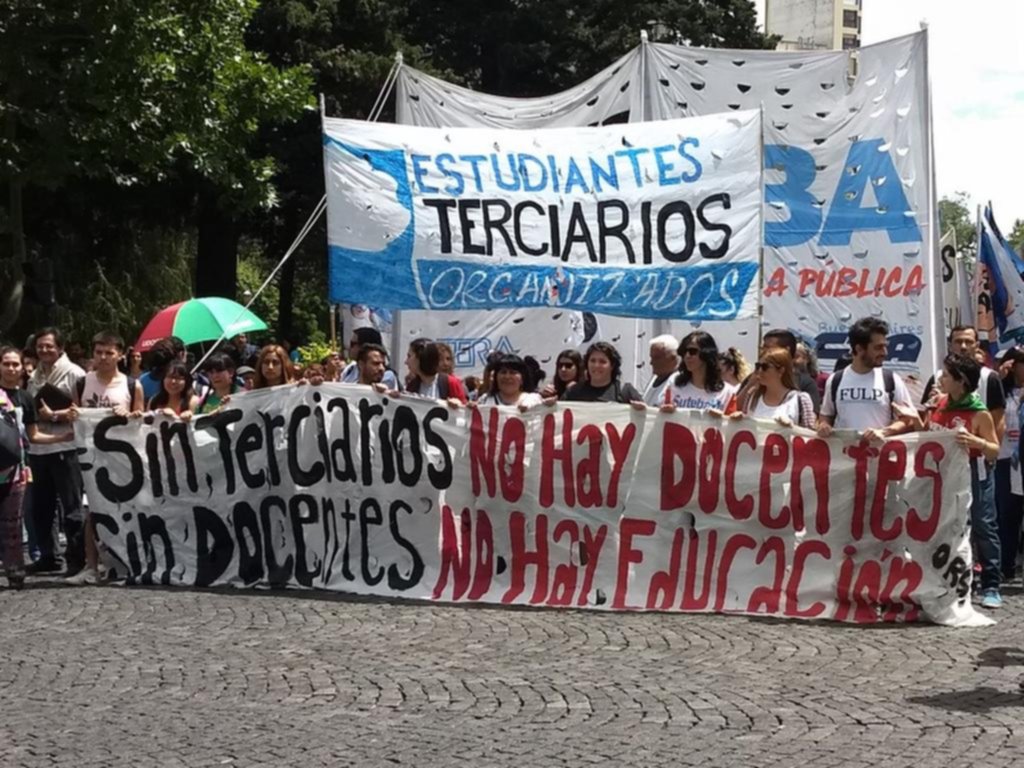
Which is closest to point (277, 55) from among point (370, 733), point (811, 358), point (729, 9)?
point (729, 9)

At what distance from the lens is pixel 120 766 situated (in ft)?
19.3

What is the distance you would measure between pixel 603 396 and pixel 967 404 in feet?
6.89

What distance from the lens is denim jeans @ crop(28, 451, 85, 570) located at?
10836 mm

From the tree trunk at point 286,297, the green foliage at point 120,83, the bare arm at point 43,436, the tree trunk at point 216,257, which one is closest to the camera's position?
the bare arm at point 43,436

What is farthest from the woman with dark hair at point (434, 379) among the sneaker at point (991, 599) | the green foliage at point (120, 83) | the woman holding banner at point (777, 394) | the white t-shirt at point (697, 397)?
the green foliage at point (120, 83)

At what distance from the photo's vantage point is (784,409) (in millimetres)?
9227

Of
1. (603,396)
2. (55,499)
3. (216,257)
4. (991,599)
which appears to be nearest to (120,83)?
(55,499)

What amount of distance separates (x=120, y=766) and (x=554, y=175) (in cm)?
609

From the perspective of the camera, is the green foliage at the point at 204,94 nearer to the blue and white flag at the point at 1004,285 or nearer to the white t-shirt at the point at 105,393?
the white t-shirt at the point at 105,393

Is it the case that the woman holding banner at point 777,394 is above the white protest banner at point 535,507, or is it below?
above

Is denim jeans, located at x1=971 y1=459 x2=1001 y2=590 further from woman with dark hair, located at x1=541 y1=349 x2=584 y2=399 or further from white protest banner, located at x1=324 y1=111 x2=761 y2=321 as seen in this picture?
woman with dark hair, located at x1=541 y1=349 x2=584 y2=399

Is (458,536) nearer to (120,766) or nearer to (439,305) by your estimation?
(439,305)

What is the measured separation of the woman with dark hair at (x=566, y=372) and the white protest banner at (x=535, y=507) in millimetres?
1344

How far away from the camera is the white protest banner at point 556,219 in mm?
10695
